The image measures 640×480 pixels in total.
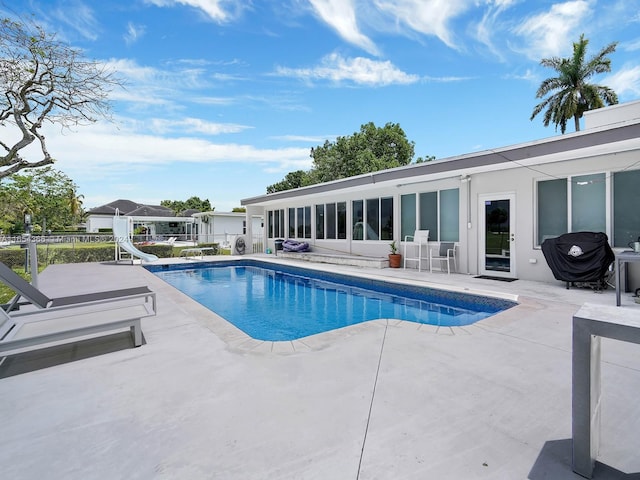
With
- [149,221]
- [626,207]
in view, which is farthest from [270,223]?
[149,221]

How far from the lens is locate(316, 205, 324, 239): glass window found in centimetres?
1366

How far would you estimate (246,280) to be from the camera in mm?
10055

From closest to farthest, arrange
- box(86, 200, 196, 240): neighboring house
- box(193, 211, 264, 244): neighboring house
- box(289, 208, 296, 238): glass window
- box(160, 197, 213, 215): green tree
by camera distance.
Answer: box(289, 208, 296, 238): glass window
box(193, 211, 264, 244): neighboring house
box(86, 200, 196, 240): neighboring house
box(160, 197, 213, 215): green tree

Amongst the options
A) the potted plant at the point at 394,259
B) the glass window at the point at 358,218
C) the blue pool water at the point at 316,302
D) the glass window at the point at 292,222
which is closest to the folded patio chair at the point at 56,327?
the blue pool water at the point at 316,302

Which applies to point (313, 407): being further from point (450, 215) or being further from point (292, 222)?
point (292, 222)

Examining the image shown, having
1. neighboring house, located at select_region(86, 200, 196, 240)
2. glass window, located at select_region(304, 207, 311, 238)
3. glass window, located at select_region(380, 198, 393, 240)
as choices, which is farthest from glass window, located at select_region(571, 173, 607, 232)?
neighboring house, located at select_region(86, 200, 196, 240)

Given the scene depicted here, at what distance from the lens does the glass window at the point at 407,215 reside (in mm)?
10148

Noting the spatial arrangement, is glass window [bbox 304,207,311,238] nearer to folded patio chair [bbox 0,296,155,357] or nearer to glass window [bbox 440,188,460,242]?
glass window [bbox 440,188,460,242]

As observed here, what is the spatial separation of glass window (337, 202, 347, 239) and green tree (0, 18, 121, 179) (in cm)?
793

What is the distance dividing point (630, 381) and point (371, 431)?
2216 millimetres

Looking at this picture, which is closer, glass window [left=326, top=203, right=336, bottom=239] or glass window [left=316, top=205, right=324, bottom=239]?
glass window [left=326, top=203, right=336, bottom=239]

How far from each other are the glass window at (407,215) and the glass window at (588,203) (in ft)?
13.3

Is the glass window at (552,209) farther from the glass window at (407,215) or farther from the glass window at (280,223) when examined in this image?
the glass window at (280,223)

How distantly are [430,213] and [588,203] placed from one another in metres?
3.74
